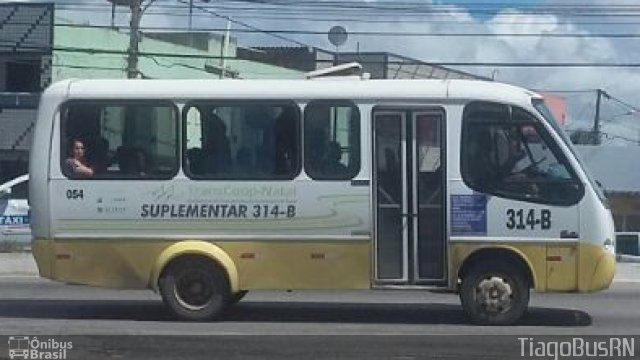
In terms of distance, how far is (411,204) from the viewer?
12086 mm

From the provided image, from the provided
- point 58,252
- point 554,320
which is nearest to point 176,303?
point 58,252

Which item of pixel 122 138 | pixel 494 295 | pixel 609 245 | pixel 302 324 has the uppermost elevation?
pixel 122 138

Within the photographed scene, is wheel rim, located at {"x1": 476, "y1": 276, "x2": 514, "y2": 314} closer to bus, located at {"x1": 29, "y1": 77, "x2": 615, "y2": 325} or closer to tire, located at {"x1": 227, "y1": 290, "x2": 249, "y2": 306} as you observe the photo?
bus, located at {"x1": 29, "y1": 77, "x2": 615, "y2": 325}

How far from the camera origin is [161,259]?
12.3 metres

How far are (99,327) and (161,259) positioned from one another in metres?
0.96

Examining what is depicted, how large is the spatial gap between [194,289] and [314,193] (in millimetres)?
1682

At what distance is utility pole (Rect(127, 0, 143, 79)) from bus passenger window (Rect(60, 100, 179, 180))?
2101 cm

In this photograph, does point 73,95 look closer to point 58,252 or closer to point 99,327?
point 58,252

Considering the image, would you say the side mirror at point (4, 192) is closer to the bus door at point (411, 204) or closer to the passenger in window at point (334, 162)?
the passenger in window at point (334, 162)

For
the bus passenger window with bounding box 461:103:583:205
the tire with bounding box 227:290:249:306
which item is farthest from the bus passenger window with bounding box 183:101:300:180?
the bus passenger window with bounding box 461:103:583:205

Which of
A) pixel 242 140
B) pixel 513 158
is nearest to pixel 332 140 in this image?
pixel 242 140

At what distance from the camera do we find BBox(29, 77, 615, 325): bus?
12031mm
